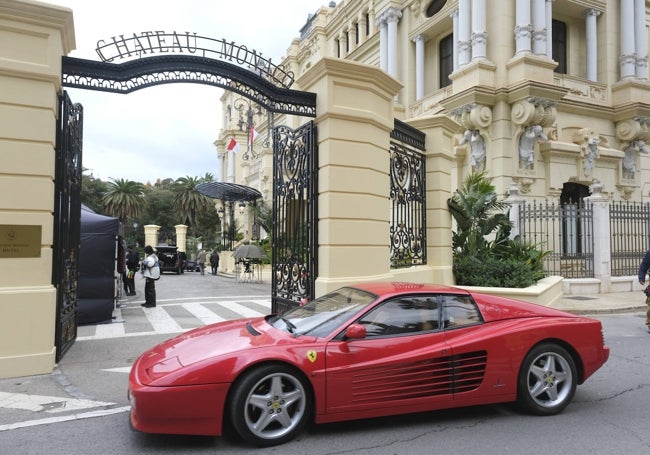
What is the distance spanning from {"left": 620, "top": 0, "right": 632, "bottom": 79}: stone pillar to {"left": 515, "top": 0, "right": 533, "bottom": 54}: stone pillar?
5961 mm

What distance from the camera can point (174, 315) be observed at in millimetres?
11289

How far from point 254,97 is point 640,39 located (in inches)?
830

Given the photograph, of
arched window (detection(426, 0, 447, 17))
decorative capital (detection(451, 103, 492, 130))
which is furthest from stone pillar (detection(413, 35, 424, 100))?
decorative capital (detection(451, 103, 492, 130))

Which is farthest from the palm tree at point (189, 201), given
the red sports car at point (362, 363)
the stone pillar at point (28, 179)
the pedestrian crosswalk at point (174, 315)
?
the red sports car at point (362, 363)

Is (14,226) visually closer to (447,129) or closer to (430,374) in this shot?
(430,374)

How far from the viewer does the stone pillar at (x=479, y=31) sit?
1869 cm

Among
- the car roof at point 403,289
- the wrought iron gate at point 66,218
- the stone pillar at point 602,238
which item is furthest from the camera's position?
the stone pillar at point 602,238

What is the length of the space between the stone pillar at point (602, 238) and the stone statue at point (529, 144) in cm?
388

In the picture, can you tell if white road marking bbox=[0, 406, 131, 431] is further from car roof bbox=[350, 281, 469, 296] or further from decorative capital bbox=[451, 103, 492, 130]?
decorative capital bbox=[451, 103, 492, 130]

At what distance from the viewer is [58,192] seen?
6.50 meters

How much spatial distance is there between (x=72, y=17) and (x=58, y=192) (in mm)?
2348

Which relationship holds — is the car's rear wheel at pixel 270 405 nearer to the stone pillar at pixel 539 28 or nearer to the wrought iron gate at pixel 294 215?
the wrought iron gate at pixel 294 215

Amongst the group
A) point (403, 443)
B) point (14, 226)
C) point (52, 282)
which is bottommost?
point (403, 443)

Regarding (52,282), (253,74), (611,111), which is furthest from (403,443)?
(611,111)
